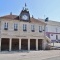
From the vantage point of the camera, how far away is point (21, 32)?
33438mm

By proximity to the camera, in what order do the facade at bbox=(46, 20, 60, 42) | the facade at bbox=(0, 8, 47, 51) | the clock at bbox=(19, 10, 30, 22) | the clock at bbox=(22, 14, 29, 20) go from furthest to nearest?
the facade at bbox=(46, 20, 60, 42) < the clock at bbox=(22, 14, 29, 20) < the clock at bbox=(19, 10, 30, 22) < the facade at bbox=(0, 8, 47, 51)

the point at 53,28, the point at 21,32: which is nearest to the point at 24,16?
the point at 21,32

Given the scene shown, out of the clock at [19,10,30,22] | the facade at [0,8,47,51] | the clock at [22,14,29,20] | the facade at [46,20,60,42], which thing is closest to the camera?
the facade at [0,8,47,51]

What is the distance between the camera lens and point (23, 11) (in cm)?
3381

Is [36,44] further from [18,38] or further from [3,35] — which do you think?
[3,35]

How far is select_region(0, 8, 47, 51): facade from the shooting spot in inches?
1252

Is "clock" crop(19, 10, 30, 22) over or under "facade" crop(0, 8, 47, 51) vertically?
over

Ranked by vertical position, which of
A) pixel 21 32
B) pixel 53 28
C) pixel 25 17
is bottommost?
pixel 21 32

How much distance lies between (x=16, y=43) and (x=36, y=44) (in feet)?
14.1

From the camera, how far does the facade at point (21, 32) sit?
104ft

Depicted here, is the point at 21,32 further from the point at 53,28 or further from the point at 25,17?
the point at 53,28

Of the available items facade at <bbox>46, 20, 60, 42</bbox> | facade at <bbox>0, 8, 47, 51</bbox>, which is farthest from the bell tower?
facade at <bbox>46, 20, 60, 42</bbox>

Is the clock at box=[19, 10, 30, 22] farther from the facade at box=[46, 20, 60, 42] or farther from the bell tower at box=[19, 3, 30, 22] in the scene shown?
the facade at box=[46, 20, 60, 42]

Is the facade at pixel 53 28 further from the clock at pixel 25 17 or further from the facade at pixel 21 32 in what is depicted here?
the clock at pixel 25 17
